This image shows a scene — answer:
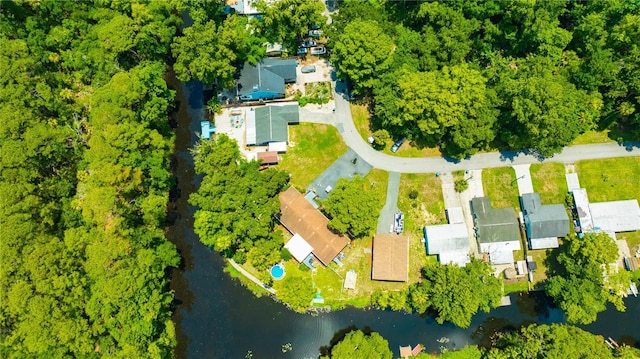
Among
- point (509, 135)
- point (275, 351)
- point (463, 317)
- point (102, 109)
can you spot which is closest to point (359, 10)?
point (509, 135)

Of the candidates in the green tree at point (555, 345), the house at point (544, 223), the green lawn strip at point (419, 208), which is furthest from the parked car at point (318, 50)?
the green tree at point (555, 345)

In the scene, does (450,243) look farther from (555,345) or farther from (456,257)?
(555,345)

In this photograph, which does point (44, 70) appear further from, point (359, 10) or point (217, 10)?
point (359, 10)

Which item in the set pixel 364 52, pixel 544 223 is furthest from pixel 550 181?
pixel 364 52

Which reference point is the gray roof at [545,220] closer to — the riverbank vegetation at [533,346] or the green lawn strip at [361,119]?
the riverbank vegetation at [533,346]

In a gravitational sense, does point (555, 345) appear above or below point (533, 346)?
above

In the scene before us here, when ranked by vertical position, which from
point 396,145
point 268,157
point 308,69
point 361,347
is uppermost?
point 308,69

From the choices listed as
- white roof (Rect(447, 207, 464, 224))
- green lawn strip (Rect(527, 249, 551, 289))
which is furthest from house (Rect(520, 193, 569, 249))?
white roof (Rect(447, 207, 464, 224))
